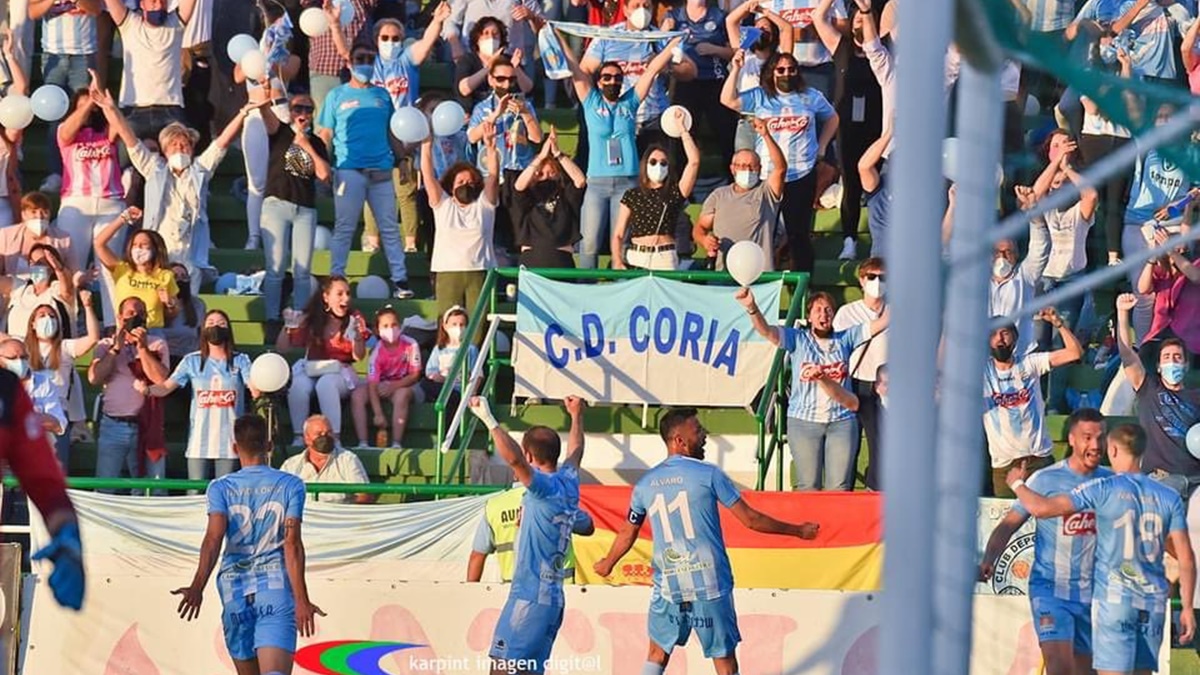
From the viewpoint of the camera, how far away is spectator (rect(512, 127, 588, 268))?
18.5 metres

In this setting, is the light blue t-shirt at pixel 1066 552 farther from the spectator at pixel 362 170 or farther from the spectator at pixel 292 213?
the spectator at pixel 292 213

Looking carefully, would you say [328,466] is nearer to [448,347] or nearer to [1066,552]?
[448,347]

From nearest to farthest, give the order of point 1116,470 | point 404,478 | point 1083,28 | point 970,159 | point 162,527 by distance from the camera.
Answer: point 970,159
point 1083,28
point 1116,470
point 162,527
point 404,478

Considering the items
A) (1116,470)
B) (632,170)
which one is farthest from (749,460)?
(1116,470)

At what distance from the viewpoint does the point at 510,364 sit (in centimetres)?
1800

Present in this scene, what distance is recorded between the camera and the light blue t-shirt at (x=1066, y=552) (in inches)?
514

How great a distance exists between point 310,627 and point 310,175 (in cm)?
610

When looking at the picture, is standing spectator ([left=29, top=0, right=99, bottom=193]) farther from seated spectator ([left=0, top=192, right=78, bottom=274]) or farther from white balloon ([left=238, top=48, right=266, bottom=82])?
white balloon ([left=238, top=48, right=266, bottom=82])

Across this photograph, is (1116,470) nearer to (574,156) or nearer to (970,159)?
(970,159)

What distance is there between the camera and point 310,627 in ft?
44.0

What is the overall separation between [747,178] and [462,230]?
7.21 feet

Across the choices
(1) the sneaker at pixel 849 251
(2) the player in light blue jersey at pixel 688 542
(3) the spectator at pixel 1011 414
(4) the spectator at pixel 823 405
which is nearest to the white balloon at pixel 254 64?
(1) the sneaker at pixel 849 251

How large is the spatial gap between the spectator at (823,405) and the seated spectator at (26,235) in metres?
5.88

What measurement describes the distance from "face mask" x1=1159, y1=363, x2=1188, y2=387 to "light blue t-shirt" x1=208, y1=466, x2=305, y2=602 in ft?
21.8
